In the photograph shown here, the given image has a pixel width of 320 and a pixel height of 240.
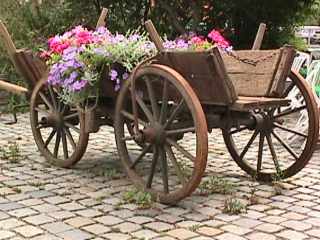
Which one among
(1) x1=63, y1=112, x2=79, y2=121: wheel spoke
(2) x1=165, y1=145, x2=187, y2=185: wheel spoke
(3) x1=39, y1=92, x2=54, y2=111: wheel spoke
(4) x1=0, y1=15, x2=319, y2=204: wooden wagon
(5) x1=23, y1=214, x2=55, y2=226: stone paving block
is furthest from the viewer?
(3) x1=39, y1=92, x2=54, y2=111: wheel spoke

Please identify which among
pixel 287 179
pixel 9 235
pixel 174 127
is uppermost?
pixel 174 127

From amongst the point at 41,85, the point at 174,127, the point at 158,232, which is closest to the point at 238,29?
the point at 41,85

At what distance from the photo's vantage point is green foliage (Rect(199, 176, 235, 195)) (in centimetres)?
497

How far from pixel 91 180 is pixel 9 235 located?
1507mm

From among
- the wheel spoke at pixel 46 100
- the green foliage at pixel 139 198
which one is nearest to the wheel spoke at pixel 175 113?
the green foliage at pixel 139 198

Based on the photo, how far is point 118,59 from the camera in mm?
4922

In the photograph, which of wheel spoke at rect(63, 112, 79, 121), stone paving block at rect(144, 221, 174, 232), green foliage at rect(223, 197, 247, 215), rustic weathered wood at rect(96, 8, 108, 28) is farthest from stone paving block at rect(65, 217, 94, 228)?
rustic weathered wood at rect(96, 8, 108, 28)

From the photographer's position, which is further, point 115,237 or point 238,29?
point 238,29

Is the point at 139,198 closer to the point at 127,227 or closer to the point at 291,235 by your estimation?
the point at 127,227

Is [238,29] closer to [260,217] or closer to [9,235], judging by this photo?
[260,217]

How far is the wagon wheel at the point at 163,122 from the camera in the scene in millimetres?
4262

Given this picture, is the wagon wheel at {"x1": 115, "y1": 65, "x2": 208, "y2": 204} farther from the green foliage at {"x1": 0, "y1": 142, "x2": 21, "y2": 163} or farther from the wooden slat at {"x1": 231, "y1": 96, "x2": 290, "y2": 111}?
the green foliage at {"x1": 0, "y1": 142, "x2": 21, "y2": 163}

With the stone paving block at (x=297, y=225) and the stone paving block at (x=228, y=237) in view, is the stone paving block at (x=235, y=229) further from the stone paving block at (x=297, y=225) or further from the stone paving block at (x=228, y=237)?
the stone paving block at (x=297, y=225)

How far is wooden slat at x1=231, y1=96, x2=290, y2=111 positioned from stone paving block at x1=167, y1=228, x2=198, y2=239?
0.94 meters
